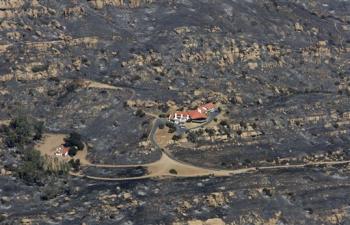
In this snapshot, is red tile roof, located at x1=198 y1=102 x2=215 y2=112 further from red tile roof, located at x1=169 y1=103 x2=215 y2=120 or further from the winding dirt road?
the winding dirt road

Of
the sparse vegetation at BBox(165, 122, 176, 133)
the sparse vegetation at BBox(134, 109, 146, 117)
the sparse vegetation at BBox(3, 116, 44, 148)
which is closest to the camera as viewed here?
the sparse vegetation at BBox(3, 116, 44, 148)

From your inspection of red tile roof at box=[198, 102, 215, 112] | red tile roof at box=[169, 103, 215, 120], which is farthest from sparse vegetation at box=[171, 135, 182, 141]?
red tile roof at box=[198, 102, 215, 112]

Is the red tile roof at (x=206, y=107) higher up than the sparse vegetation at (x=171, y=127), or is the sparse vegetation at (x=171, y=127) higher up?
the red tile roof at (x=206, y=107)

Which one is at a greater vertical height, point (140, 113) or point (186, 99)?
point (186, 99)

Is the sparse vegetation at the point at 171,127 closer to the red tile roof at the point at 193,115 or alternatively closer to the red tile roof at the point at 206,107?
the red tile roof at the point at 193,115

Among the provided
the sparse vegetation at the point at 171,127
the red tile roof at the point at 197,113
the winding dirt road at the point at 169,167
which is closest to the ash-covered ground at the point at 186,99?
the winding dirt road at the point at 169,167

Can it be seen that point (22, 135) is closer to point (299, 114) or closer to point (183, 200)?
point (183, 200)

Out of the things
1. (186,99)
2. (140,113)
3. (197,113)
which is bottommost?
(140,113)

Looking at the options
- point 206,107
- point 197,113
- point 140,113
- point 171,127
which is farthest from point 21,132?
point 206,107

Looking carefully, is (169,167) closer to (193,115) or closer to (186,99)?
(193,115)
